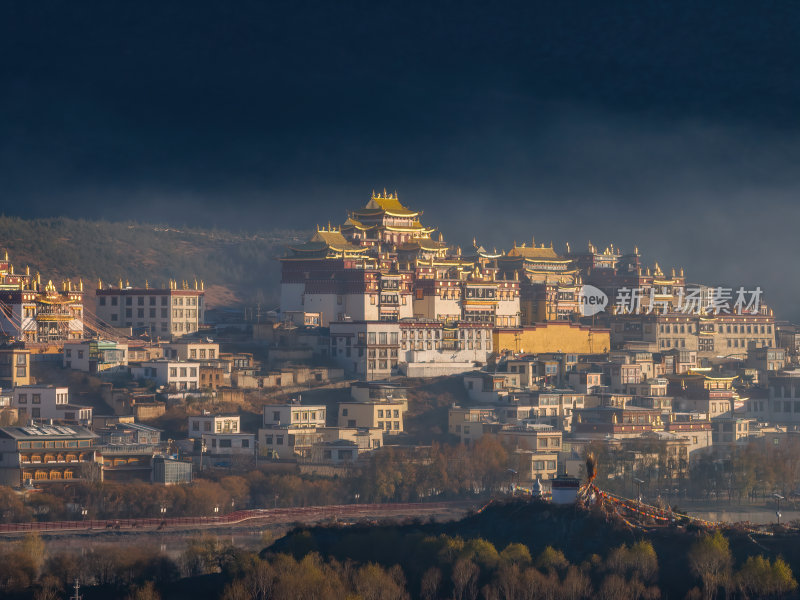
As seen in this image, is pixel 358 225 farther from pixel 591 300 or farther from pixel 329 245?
pixel 591 300

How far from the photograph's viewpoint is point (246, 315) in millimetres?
95812

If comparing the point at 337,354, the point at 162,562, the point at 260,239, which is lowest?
the point at 162,562

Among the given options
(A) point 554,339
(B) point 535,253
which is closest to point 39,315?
(A) point 554,339

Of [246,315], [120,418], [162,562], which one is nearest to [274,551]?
[162,562]

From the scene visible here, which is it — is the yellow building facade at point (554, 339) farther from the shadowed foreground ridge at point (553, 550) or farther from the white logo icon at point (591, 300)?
the shadowed foreground ridge at point (553, 550)

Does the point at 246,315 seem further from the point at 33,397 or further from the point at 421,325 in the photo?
the point at 33,397

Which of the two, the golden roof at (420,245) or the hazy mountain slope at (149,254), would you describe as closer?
the golden roof at (420,245)

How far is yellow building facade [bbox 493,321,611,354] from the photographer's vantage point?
8881 centimetres

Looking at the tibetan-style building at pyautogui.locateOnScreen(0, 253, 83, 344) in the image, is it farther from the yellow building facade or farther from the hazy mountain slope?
the hazy mountain slope

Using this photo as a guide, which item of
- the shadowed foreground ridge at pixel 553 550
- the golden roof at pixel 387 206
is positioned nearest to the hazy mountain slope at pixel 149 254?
the golden roof at pixel 387 206

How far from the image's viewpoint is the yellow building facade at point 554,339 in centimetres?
8881

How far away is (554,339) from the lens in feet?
298

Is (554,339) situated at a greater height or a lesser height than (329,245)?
lesser

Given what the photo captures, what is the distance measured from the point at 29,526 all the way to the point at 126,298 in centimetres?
2847
